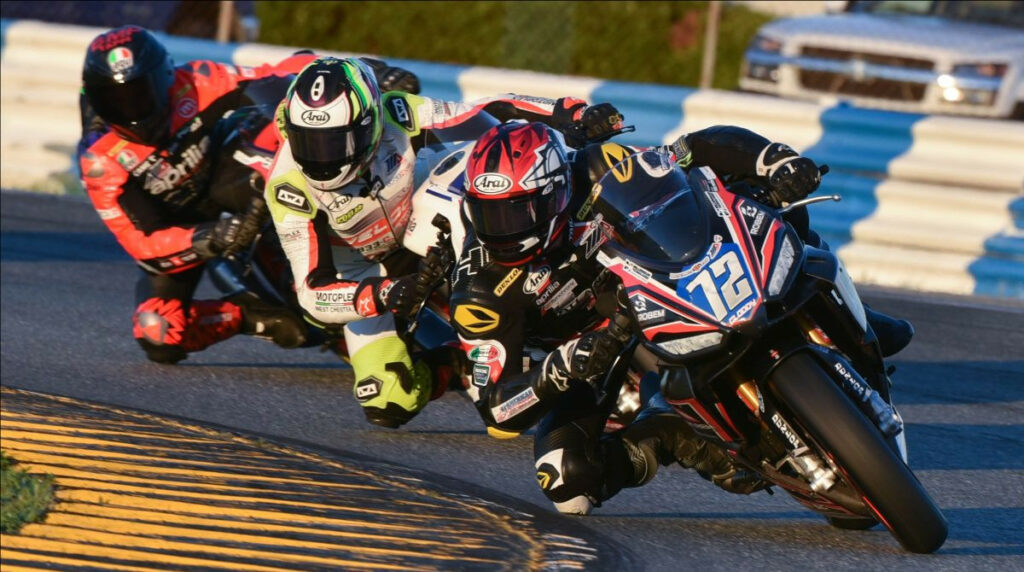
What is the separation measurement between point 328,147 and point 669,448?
1893 mm

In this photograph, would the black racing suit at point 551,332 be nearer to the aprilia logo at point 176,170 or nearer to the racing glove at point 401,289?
the racing glove at point 401,289

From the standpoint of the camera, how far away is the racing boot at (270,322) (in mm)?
7656

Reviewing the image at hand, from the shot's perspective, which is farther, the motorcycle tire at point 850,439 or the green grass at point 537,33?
the green grass at point 537,33

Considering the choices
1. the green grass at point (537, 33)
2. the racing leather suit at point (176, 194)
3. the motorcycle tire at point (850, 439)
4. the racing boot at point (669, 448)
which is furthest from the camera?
the green grass at point (537, 33)

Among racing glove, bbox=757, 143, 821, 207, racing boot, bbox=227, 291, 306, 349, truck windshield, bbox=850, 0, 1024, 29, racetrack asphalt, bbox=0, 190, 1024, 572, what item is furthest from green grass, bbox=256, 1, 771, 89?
racing glove, bbox=757, 143, 821, 207

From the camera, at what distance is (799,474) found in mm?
4902

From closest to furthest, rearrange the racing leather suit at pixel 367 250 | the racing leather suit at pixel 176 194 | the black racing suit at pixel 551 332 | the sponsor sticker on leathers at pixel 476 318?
the black racing suit at pixel 551 332, the sponsor sticker on leathers at pixel 476 318, the racing leather suit at pixel 367 250, the racing leather suit at pixel 176 194

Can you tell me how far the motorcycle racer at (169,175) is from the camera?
756 cm

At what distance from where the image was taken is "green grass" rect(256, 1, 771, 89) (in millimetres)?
15164

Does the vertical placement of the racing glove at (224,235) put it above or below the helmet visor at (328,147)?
below

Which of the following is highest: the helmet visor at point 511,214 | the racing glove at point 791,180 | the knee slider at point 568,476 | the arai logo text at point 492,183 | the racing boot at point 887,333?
the racing glove at point 791,180

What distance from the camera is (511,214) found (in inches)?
215

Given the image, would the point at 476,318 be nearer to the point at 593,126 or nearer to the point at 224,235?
the point at 593,126

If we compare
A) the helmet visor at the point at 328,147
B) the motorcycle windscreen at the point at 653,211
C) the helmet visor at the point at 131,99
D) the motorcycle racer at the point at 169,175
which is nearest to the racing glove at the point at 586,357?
the motorcycle windscreen at the point at 653,211
